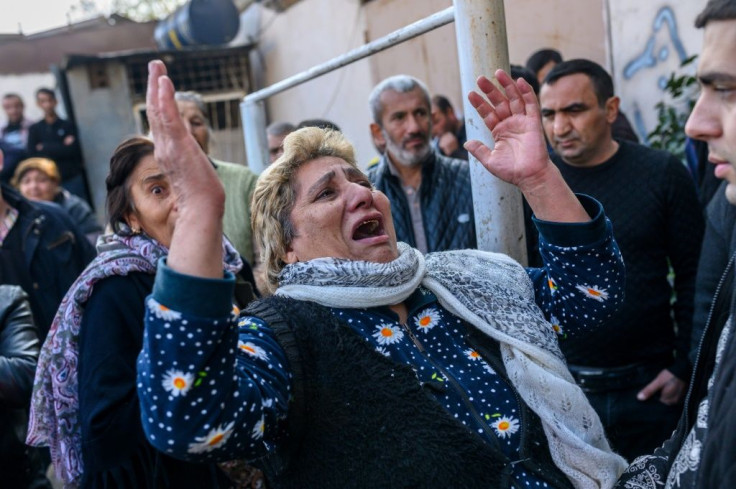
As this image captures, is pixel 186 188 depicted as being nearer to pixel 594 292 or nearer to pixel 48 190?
pixel 594 292

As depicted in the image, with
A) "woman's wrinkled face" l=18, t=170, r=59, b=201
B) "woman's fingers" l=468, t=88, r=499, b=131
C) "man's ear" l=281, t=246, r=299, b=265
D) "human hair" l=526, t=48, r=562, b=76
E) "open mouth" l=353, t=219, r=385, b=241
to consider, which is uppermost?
"human hair" l=526, t=48, r=562, b=76

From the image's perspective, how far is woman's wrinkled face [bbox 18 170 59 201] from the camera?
5824mm

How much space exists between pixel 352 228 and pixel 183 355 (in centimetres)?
81

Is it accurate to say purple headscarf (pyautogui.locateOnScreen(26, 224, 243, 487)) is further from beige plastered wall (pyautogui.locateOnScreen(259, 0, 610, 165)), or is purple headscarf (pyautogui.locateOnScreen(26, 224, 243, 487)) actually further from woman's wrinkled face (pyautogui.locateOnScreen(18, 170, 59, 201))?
beige plastered wall (pyautogui.locateOnScreen(259, 0, 610, 165))

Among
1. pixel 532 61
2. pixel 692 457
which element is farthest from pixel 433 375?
pixel 532 61

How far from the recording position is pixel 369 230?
84.5 inches

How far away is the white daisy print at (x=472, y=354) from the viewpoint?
1.95 metres

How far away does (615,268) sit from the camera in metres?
1.99

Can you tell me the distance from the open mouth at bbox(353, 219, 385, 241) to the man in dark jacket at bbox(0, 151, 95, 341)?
2.62 meters

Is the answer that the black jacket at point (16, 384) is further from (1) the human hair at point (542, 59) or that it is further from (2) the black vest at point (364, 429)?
(1) the human hair at point (542, 59)

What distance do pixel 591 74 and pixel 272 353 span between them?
231cm

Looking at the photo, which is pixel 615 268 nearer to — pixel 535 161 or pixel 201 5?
pixel 535 161

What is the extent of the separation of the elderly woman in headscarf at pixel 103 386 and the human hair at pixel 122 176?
0.12 meters

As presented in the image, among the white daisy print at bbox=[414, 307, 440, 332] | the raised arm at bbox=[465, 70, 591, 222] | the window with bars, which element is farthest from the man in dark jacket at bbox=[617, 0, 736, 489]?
the window with bars
